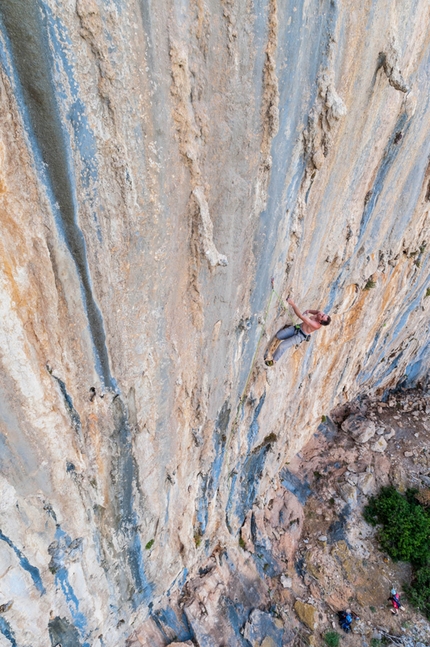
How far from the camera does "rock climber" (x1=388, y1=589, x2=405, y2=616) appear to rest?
8273 mm

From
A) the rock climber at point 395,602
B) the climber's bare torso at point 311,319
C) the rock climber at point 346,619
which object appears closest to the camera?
the climber's bare torso at point 311,319

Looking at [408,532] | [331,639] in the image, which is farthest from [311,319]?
[408,532]

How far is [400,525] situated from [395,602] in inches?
66.5

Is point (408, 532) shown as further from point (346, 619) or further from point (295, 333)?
point (295, 333)

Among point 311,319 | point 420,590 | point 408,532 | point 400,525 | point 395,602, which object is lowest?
point 420,590

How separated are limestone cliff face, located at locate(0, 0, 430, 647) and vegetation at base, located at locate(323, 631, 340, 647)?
4.30m

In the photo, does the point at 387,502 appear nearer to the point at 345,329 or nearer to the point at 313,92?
the point at 345,329

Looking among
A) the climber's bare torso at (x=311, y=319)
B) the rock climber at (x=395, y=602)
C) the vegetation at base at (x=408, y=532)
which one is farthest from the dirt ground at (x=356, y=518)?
the climber's bare torso at (x=311, y=319)

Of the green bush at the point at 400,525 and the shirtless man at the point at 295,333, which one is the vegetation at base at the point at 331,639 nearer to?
the green bush at the point at 400,525

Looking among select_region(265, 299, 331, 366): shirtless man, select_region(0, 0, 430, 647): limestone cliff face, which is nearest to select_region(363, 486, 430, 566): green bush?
select_region(0, 0, 430, 647): limestone cliff face

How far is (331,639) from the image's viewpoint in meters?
7.49

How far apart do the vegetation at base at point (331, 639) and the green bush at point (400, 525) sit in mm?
2534

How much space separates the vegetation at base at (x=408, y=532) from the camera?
862 centimetres

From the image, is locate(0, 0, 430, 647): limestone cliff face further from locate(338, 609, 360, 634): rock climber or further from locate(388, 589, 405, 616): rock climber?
locate(388, 589, 405, 616): rock climber
